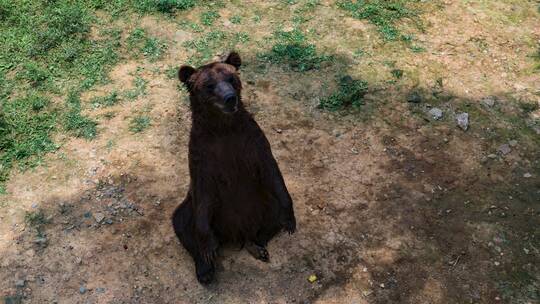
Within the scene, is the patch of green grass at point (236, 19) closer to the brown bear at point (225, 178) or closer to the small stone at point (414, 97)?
the small stone at point (414, 97)

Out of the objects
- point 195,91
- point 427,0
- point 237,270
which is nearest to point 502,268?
point 237,270

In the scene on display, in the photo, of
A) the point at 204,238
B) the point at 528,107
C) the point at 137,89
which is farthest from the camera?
the point at 137,89

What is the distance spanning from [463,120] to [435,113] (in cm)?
35

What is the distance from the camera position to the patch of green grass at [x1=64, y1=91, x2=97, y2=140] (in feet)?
21.8

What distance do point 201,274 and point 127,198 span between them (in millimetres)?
1439

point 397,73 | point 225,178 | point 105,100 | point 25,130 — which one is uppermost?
point 225,178

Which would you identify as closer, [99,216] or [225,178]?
[225,178]

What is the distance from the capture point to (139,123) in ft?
22.1

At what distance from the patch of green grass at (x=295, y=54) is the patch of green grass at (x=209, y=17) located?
3.55 ft

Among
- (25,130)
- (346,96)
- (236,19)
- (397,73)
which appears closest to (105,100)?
(25,130)

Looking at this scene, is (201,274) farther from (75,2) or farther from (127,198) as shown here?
(75,2)

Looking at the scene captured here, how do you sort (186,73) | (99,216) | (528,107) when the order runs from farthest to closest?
(528,107)
(99,216)
(186,73)

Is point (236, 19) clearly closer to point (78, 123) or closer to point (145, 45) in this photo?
point (145, 45)

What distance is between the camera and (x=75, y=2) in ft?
28.7
